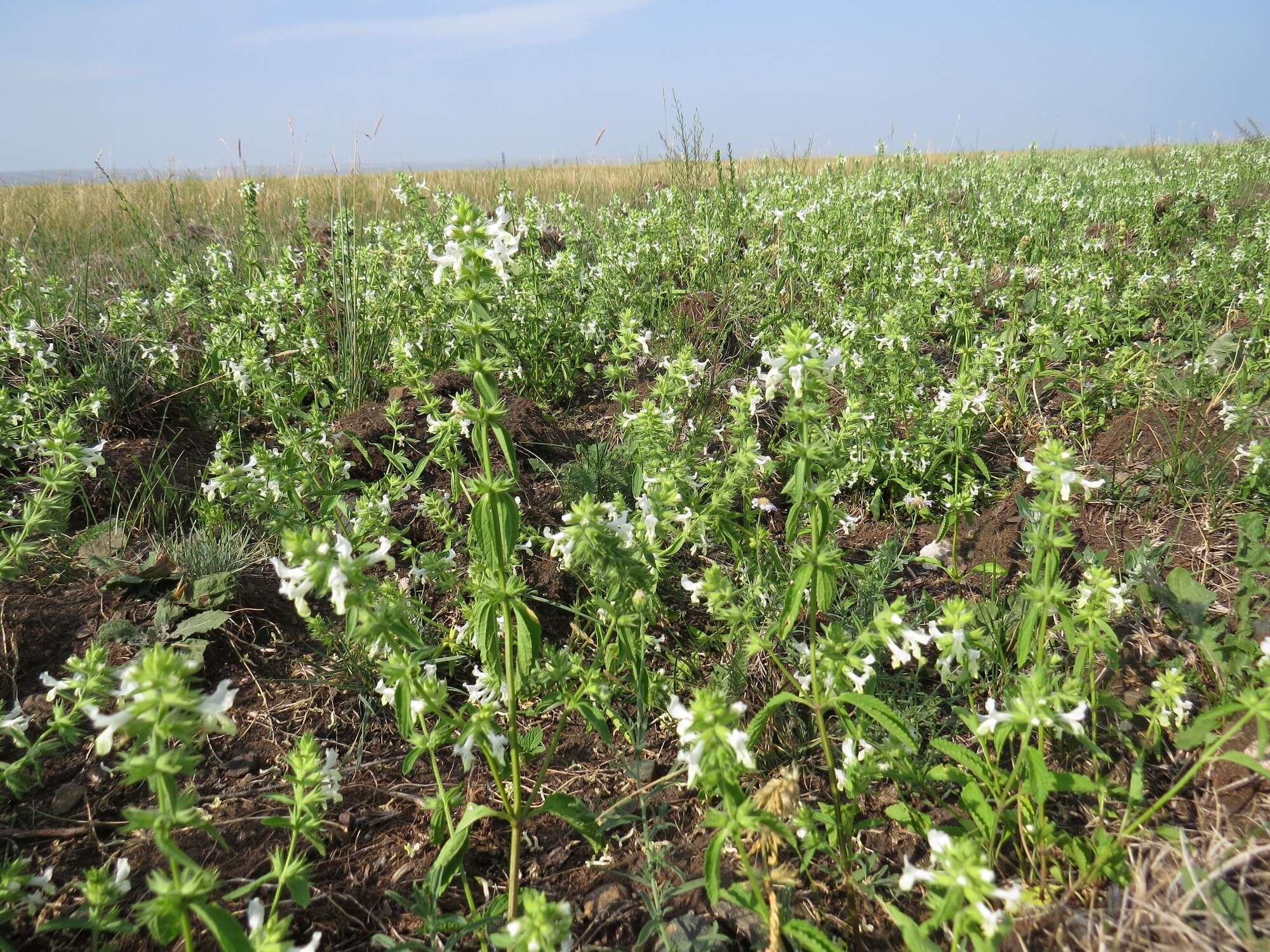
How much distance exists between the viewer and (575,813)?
5.64ft

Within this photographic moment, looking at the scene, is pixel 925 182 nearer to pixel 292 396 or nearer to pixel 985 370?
pixel 985 370

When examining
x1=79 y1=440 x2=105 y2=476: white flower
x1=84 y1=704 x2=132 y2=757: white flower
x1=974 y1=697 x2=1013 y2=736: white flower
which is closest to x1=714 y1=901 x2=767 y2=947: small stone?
x1=974 y1=697 x2=1013 y2=736: white flower

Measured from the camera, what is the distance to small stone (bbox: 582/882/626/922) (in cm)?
178

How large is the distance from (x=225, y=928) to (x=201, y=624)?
1.64 m

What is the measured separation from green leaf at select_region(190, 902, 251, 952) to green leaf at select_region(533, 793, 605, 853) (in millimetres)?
664

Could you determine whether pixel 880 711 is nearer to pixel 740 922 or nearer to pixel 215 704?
pixel 740 922

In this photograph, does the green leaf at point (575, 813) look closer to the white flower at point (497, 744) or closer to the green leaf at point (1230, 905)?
the white flower at point (497, 744)

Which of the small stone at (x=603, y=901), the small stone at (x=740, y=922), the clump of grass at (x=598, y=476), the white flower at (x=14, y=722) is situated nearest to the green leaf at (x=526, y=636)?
the small stone at (x=603, y=901)

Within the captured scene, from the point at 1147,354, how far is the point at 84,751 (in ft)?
16.6

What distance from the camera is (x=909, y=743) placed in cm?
157

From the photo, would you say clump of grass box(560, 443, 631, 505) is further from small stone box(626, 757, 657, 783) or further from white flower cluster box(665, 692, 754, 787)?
white flower cluster box(665, 692, 754, 787)

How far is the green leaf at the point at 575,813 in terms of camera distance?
5.55 feet

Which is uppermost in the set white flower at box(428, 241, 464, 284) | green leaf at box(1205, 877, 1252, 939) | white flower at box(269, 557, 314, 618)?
white flower at box(428, 241, 464, 284)

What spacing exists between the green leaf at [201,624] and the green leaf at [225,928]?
1.55 m
